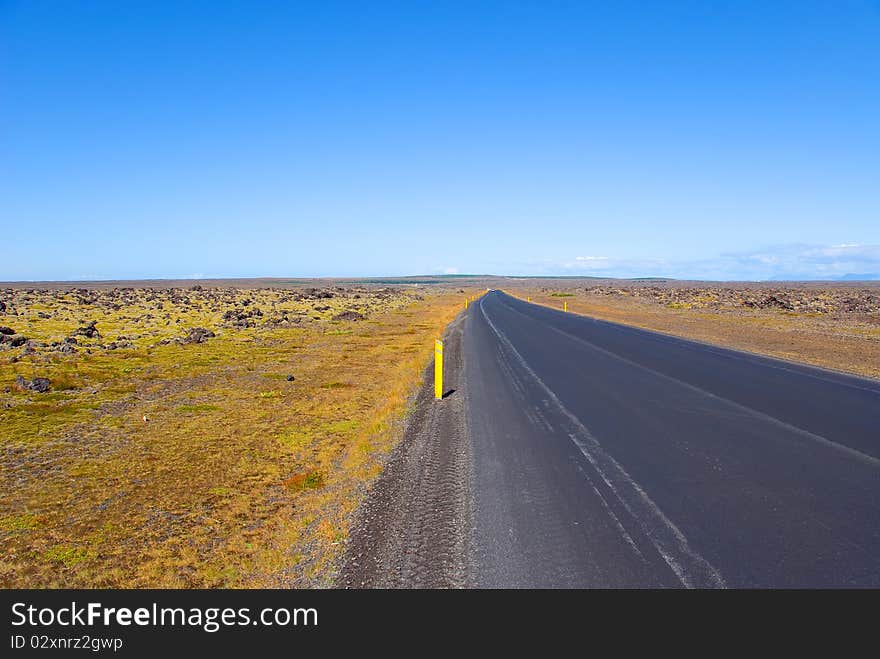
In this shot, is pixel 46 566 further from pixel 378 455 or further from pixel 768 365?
pixel 768 365

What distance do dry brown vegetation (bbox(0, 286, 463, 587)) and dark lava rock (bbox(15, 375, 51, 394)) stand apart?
4 cm

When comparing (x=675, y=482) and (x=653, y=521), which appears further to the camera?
(x=675, y=482)

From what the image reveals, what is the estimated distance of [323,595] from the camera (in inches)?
175

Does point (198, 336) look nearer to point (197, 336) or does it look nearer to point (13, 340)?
point (197, 336)

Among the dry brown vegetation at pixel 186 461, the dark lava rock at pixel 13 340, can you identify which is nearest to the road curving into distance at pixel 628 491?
the dry brown vegetation at pixel 186 461

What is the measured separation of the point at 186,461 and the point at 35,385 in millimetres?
8189

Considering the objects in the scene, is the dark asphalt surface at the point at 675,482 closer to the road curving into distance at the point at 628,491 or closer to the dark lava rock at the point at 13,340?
the road curving into distance at the point at 628,491

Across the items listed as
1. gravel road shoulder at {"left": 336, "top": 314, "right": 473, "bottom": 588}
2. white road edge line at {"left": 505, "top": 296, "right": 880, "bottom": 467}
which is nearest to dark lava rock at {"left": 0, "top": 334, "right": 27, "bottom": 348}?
gravel road shoulder at {"left": 336, "top": 314, "right": 473, "bottom": 588}

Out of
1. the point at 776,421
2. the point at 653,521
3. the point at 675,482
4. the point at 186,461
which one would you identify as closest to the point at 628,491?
the point at 675,482

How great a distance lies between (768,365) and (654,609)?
668 inches

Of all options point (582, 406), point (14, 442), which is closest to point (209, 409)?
point (14, 442)

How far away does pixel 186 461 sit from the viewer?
8531 mm

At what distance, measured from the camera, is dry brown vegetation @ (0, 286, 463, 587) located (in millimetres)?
5336

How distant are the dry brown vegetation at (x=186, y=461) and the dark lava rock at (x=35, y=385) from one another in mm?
43
